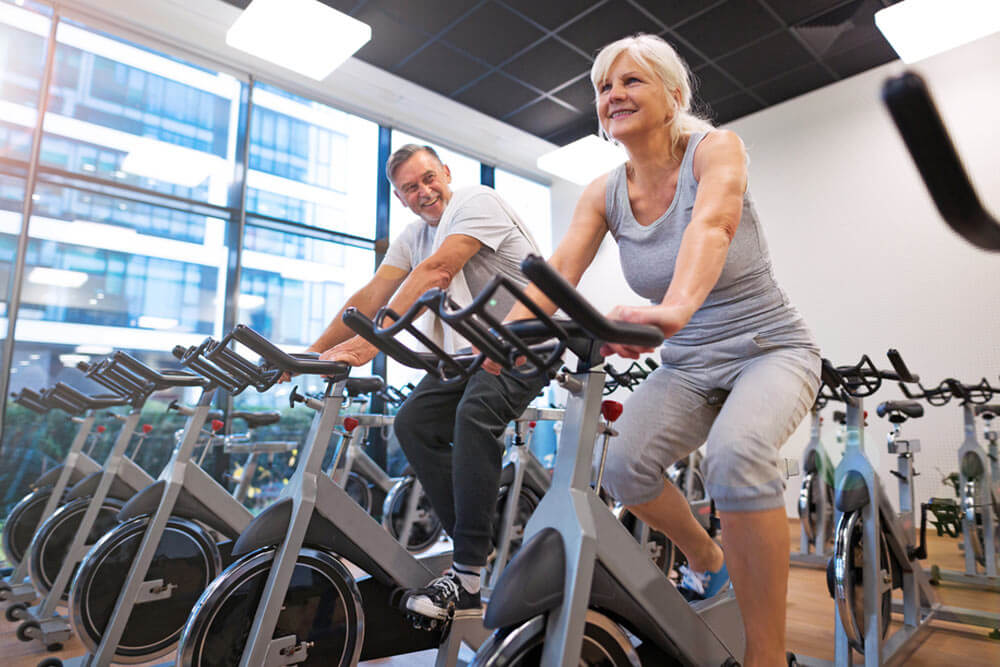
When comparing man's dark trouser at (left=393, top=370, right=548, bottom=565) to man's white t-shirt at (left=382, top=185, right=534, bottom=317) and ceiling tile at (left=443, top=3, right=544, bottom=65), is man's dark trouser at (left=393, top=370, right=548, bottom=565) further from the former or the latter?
ceiling tile at (left=443, top=3, right=544, bottom=65)

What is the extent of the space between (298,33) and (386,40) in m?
0.75

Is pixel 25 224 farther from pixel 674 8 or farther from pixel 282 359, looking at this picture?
pixel 674 8

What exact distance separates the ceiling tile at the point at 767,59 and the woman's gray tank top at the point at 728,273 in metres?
3.73

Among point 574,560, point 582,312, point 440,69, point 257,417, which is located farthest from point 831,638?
point 440,69

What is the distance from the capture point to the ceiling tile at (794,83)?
4.69 m

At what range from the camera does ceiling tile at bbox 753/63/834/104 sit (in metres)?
4.69

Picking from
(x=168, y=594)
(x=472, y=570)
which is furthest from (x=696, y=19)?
(x=168, y=594)

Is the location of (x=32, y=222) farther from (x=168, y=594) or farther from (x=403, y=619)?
(x=403, y=619)

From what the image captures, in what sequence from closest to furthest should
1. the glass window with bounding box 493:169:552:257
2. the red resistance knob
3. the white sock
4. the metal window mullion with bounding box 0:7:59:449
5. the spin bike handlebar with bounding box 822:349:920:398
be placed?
the red resistance knob < the white sock < the spin bike handlebar with bounding box 822:349:920:398 < the metal window mullion with bounding box 0:7:59:449 < the glass window with bounding box 493:169:552:257

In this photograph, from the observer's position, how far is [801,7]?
4.01 m

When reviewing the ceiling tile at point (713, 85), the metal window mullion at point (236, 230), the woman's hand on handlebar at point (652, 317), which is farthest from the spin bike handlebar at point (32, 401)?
the ceiling tile at point (713, 85)

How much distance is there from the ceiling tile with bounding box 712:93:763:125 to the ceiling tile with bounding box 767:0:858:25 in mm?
950

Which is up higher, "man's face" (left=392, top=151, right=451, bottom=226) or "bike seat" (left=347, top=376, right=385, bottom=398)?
"man's face" (left=392, top=151, right=451, bottom=226)

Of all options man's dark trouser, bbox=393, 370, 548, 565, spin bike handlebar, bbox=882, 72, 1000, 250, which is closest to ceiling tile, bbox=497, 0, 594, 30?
man's dark trouser, bbox=393, 370, 548, 565
